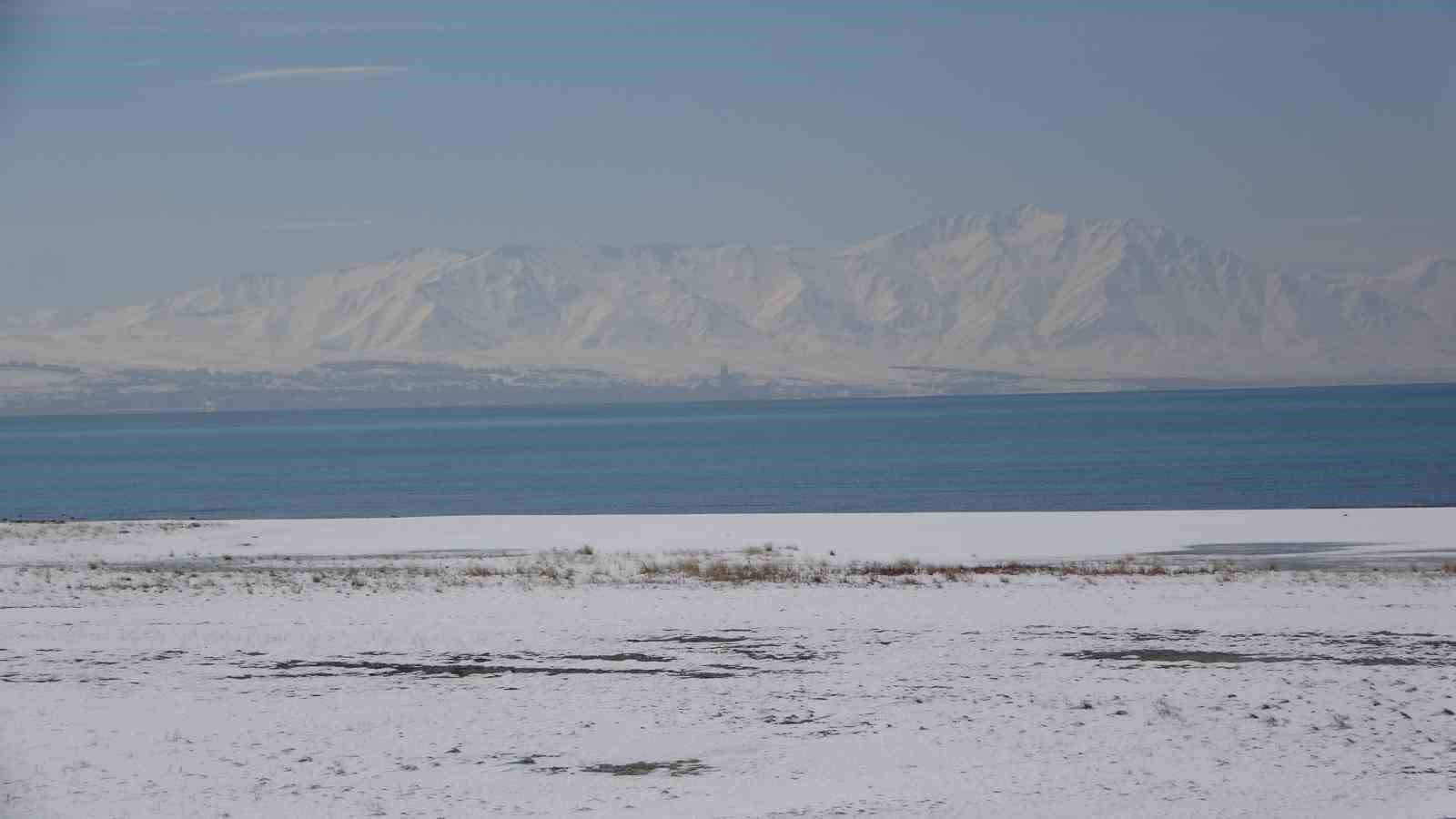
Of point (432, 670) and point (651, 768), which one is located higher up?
point (651, 768)

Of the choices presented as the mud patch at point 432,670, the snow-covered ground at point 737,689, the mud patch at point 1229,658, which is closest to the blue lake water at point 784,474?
the snow-covered ground at point 737,689

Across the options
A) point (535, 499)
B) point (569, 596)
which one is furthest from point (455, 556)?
point (535, 499)

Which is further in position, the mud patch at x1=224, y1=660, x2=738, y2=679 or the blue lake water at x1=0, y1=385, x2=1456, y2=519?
the blue lake water at x1=0, y1=385, x2=1456, y2=519

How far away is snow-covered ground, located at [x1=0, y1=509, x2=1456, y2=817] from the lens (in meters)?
13.3

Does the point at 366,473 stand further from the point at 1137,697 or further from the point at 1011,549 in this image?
the point at 1137,697

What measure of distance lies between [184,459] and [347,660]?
125 m

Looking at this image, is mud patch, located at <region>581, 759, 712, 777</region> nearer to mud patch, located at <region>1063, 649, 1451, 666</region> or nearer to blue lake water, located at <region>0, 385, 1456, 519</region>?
mud patch, located at <region>1063, 649, 1451, 666</region>

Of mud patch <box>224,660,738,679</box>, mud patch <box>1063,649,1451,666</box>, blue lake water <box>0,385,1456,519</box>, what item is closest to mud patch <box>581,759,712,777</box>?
mud patch <box>224,660,738,679</box>

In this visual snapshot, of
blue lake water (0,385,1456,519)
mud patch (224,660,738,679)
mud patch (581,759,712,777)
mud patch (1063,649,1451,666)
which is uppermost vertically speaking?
mud patch (1063,649,1451,666)

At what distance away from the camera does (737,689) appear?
17.6m

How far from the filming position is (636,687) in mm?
17797

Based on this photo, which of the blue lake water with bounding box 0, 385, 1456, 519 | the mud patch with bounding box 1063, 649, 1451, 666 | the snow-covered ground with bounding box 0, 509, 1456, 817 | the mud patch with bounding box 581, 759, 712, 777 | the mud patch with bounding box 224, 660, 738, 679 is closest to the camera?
the snow-covered ground with bounding box 0, 509, 1456, 817

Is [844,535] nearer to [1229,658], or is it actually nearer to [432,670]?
[1229,658]

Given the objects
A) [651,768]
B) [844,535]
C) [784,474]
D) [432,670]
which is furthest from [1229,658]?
[784,474]
